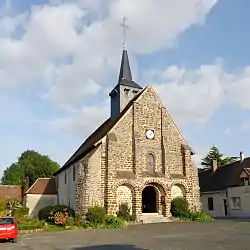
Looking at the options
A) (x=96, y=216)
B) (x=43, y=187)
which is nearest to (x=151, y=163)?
(x=96, y=216)

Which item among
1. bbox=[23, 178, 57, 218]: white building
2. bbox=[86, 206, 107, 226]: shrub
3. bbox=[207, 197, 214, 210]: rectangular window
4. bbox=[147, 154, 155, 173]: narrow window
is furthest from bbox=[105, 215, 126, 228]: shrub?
bbox=[207, 197, 214, 210]: rectangular window

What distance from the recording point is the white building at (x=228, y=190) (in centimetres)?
3425

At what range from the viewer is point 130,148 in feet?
91.7

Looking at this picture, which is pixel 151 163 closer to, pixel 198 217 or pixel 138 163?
pixel 138 163

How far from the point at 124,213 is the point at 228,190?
15809 millimetres

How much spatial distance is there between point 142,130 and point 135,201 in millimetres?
6083

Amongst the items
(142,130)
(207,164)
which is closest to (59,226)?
(142,130)

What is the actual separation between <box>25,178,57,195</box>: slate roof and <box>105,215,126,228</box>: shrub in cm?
1685

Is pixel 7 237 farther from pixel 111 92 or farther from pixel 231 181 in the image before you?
pixel 231 181

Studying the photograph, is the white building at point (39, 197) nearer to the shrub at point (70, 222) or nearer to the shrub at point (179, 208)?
the shrub at point (70, 222)

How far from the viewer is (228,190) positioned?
36438 mm

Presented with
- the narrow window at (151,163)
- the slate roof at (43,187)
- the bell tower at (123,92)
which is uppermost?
the bell tower at (123,92)

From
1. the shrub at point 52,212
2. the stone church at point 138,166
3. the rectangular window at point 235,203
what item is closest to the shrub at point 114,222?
the stone church at point 138,166

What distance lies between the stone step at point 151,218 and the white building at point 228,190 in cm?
1116
